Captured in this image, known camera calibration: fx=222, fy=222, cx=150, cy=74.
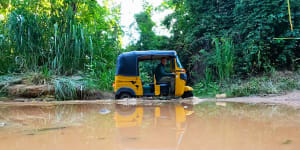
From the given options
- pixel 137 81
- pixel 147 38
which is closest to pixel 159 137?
pixel 137 81

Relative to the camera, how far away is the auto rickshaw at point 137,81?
5.05 m

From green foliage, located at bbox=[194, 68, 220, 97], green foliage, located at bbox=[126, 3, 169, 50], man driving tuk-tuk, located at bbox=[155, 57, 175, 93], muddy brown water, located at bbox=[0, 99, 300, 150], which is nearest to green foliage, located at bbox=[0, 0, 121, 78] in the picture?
man driving tuk-tuk, located at bbox=[155, 57, 175, 93]

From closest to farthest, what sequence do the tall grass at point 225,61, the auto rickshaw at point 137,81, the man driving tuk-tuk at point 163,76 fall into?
the auto rickshaw at point 137,81, the man driving tuk-tuk at point 163,76, the tall grass at point 225,61

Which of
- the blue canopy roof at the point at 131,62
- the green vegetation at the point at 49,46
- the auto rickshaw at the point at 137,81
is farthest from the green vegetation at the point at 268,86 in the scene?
the green vegetation at the point at 49,46

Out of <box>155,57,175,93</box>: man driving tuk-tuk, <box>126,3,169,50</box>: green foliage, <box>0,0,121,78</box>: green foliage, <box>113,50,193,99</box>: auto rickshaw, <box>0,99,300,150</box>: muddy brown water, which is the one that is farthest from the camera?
<box>126,3,169,50</box>: green foliage

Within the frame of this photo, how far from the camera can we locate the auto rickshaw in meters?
5.05

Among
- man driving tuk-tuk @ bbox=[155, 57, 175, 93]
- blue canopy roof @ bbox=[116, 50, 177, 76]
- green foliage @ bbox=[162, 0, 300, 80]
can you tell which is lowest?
man driving tuk-tuk @ bbox=[155, 57, 175, 93]

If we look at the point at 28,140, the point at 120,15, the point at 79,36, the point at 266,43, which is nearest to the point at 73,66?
the point at 79,36

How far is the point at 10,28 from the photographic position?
580cm

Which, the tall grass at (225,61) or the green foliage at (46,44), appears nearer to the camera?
the green foliage at (46,44)

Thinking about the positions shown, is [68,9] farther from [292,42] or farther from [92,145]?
[292,42]

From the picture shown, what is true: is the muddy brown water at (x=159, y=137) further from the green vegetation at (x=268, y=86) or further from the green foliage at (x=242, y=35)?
the green foliage at (x=242, y=35)

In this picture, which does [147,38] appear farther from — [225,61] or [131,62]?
[131,62]

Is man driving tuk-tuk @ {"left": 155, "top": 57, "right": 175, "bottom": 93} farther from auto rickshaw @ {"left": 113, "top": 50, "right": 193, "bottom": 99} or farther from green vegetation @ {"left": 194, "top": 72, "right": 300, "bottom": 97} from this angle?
green vegetation @ {"left": 194, "top": 72, "right": 300, "bottom": 97}
